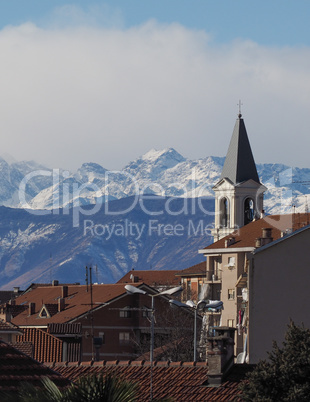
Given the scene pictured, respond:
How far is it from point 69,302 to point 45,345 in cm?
2407

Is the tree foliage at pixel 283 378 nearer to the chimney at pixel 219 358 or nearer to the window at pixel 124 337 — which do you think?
the chimney at pixel 219 358

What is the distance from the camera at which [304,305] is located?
4378 centimetres

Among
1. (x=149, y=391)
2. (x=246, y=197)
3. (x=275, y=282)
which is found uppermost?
(x=246, y=197)

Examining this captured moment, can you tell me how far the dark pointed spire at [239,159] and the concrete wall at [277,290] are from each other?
10950cm

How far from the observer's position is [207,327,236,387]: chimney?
1257 inches

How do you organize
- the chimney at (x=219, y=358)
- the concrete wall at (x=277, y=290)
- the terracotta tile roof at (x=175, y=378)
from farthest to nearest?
the concrete wall at (x=277, y=290)
the chimney at (x=219, y=358)
the terracotta tile roof at (x=175, y=378)

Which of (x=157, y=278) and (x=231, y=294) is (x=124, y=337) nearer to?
(x=231, y=294)

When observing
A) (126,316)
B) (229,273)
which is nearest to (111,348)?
(126,316)

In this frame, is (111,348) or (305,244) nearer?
A: (305,244)

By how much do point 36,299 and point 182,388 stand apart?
7763 cm

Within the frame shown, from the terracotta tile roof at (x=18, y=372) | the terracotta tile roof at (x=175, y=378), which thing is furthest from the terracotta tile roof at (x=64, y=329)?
the terracotta tile roof at (x=18, y=372)

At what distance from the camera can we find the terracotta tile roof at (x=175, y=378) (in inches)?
1236

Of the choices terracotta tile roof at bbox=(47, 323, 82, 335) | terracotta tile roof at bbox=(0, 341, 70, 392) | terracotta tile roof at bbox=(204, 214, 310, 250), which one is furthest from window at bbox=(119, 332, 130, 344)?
terracotta tile roof at bbox=(0, 341, 70, 392)

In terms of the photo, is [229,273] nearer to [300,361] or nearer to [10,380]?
[300,361]
